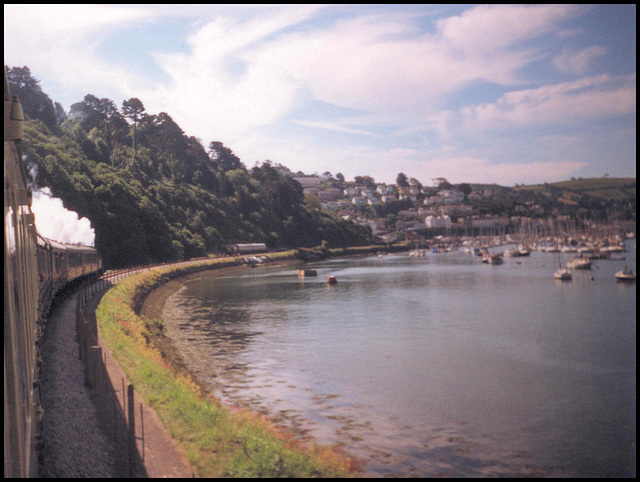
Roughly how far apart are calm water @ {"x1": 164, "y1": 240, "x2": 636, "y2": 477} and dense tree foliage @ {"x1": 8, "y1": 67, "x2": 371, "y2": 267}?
85.4 ft

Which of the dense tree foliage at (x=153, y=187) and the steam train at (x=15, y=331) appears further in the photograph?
the dense tree foliage at (x=153, y=187)

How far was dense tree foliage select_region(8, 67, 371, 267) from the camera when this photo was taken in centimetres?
6975

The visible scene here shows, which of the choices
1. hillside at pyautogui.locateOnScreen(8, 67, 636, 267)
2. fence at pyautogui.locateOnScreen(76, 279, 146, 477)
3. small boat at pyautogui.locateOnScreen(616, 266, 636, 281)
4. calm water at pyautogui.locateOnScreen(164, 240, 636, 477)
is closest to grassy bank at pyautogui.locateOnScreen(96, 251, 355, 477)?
fence at pyautogui.locateOnScreen(76, 279, 146, 477)

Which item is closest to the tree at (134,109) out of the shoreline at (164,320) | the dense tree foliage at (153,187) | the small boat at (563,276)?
the dense tree foliage at (153,187)

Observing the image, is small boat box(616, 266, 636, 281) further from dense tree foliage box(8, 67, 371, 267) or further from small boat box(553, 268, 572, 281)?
dense tree foliage box(8, 67, 371, 267)

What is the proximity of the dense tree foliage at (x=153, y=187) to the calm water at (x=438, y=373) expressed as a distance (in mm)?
26025

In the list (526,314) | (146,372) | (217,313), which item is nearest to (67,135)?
(217,313)

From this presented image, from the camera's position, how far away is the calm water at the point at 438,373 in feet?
54.6

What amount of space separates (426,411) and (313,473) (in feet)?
29.4

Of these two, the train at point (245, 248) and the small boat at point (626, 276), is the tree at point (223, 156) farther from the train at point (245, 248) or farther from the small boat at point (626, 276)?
the small boat at point (626, 276)

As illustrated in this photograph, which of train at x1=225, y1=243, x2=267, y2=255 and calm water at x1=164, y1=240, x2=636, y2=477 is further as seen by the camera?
train at x1=225, y1=243, x2=267, y2=255

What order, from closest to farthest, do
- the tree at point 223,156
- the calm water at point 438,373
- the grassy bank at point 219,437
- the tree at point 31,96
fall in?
the grassy bank at point 219,437 → the calm water at point 438,373 → the tree at point 31,96 → the tree at point 223,156

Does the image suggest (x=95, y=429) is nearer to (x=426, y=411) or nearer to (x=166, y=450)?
(x=166, y=450)

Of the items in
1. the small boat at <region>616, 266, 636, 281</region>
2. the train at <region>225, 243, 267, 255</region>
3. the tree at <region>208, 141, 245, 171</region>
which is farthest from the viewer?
the tree at <region>208, 141, 245, 171</region>
